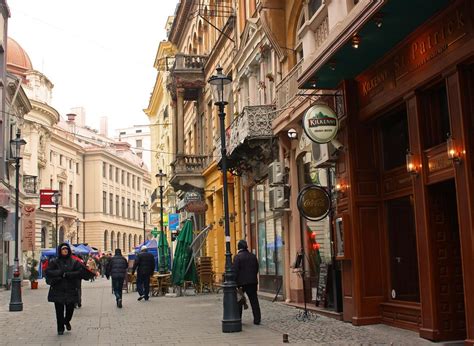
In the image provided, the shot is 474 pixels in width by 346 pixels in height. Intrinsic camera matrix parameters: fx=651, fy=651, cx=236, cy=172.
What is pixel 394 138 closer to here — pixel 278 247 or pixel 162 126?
pixel 278 247

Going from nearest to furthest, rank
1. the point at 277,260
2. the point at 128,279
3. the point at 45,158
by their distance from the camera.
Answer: the point at 277,260 → the point at 128,279 → the point at 45,158

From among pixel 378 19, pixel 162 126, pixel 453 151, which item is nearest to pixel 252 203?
pixel 378 19

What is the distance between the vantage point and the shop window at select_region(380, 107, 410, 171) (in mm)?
12031

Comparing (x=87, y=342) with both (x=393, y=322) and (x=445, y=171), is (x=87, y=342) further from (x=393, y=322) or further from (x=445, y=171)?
(x=445, y=171)

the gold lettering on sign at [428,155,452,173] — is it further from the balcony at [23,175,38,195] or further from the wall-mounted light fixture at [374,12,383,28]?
the balcony at [23,175,38,195]

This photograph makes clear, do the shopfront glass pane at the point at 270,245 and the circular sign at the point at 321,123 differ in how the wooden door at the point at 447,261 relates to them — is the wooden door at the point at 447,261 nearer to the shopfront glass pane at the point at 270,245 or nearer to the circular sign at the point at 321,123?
the circular sign at the point at 321,123

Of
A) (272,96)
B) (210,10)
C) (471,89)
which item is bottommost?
(471,89)

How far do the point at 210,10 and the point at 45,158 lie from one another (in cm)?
3894

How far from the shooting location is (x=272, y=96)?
20438 mm

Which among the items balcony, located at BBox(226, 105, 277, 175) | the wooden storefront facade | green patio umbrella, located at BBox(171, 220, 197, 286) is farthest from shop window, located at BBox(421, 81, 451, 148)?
green patio umbrella, located at BBox(171, 220, 197, 286)

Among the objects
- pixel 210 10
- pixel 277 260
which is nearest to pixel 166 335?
pixel 277 260

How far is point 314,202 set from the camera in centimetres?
1438

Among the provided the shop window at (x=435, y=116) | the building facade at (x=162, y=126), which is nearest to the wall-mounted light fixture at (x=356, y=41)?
the shop window at (x=435, y=116)

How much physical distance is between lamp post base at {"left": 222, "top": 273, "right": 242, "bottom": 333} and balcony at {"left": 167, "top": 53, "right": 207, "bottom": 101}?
2026cm
